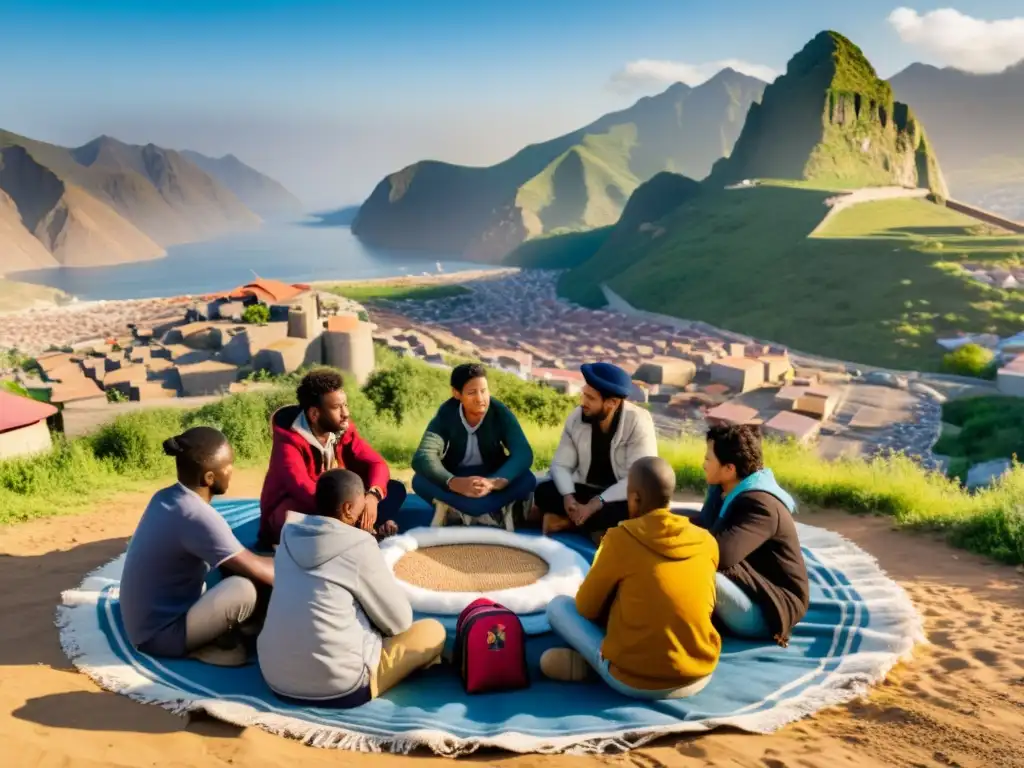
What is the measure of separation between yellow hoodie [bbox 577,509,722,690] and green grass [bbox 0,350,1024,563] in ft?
11.2

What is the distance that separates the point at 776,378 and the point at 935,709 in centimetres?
2836

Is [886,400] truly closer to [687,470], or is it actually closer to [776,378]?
[776,378]

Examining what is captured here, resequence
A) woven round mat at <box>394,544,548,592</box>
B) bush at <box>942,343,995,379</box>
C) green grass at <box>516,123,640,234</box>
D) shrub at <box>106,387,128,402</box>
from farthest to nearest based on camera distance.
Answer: green grass at <box>516,123,640,234</box>
bush at <box>942,343,995,379</box>
shrub at <box>106,387,128,402</box>
woven round mat at <box>394,544,548,592</box>

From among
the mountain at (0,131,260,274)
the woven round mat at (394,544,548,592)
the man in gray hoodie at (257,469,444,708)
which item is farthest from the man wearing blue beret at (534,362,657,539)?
the mountain at (0,131,260,274)

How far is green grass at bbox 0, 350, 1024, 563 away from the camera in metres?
5.93

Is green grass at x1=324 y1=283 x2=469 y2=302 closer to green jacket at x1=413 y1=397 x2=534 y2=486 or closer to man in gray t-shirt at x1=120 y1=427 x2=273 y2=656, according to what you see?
green jacket at x1=413 y1=397 x2=534 y2=486

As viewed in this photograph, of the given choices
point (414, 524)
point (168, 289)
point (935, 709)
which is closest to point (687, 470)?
point (414, 524)

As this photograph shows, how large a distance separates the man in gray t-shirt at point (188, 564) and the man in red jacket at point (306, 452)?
0.85 metres

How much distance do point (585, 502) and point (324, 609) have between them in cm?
254

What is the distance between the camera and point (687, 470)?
25.3 ft

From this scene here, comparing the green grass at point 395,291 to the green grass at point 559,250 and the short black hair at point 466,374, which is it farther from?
the short black hair at point 466,374

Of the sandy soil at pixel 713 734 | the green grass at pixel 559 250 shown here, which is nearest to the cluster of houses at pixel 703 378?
the sandy soil at pixel 713 734

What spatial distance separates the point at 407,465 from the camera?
8539mm

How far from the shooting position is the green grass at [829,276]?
121 feet
